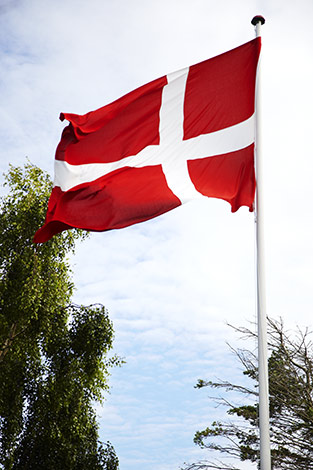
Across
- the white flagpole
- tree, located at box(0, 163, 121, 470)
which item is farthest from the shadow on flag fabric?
tree, located at box(0, 163, 121, 470)

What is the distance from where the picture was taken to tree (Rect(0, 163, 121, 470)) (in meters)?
12.2

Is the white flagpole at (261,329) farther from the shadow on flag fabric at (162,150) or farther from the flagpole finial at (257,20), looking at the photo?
the flagpole finial at (257,20)

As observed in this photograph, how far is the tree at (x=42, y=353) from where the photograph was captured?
12.2 m

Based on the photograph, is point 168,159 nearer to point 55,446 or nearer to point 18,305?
point 18,305

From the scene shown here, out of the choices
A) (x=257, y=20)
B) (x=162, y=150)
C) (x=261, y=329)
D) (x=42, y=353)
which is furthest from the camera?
(x=42, y=353)

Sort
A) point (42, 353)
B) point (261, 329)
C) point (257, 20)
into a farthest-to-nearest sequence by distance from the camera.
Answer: point (42, 353)
point (257, 20)
point (261, 329)

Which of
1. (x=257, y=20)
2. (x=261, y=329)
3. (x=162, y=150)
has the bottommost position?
(x=261, y=329)

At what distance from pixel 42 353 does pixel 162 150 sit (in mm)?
8039

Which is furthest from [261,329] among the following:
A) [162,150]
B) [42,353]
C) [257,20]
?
[42,353]

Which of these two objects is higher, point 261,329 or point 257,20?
point 257,20

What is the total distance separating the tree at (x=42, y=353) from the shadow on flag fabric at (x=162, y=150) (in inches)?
229

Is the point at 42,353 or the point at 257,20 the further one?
the point at 42,353

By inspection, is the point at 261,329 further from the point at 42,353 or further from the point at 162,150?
the point at 42,353

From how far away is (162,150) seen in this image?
6.44m
